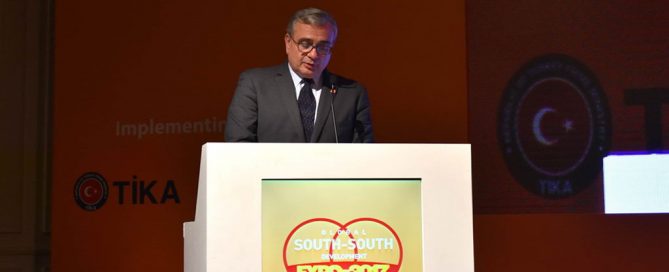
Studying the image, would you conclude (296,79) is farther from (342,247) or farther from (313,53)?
(342,247)

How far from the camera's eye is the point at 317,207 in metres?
1.94

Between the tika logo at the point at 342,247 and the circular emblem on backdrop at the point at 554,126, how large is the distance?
334cm

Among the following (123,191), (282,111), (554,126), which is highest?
(554,126)

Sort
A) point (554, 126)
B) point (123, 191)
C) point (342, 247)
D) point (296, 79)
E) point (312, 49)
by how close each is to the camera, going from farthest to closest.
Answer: point (554, 126), point (123, 191), point (296, 79), point (312, 49), point (342, 247)

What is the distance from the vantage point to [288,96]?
247 cm

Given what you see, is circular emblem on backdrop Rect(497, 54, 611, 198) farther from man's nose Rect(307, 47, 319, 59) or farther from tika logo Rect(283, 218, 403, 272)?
tika logo Rect(283, 218, 403, 272)

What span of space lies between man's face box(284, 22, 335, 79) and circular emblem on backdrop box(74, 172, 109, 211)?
7.71ft

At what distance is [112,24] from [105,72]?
0.81 feet

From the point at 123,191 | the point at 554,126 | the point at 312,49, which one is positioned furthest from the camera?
the point at 554,126

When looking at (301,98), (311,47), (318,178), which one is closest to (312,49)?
(311,47)

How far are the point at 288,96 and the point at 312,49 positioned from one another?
0.52 ft

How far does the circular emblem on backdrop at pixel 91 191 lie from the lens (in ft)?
14.8

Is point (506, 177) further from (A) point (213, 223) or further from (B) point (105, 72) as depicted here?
(A) point (213, 223)

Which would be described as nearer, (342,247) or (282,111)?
(342,247)
